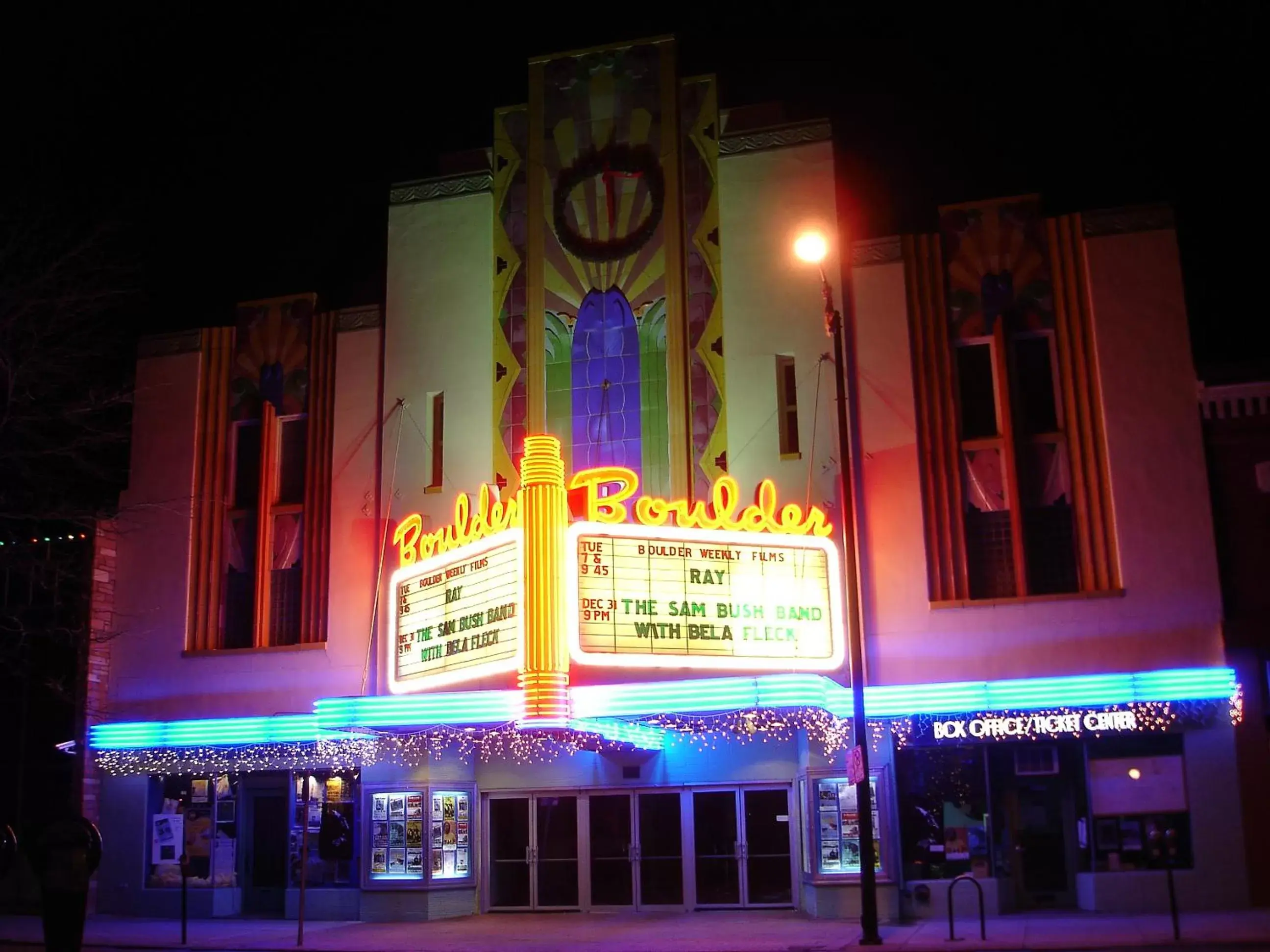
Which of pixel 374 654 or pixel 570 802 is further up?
pixel 374 654

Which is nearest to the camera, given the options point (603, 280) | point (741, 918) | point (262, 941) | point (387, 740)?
point (262, 941)

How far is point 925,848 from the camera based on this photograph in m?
21.0

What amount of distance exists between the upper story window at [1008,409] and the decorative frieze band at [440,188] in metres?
8.01

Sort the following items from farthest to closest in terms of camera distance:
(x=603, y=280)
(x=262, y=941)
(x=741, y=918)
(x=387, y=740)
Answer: (x=603, y=280) → (x=387, y=740) → (x=741, y=918) → (x=262, y=941)

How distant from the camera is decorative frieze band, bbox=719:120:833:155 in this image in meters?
23.9

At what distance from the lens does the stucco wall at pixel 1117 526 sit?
20.8m

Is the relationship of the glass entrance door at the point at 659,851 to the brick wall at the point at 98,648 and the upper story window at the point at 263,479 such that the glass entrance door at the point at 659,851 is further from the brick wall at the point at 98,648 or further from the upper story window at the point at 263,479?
the brick wall at the point at 98,648

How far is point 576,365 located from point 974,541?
7621 millimetres

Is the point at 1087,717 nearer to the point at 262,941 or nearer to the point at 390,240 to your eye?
the point at 262,941

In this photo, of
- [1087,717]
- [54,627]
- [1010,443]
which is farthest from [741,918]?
[54,627]

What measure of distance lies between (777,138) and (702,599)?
9.08 meters

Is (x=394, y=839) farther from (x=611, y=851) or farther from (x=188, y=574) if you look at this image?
(x=188, y=574)

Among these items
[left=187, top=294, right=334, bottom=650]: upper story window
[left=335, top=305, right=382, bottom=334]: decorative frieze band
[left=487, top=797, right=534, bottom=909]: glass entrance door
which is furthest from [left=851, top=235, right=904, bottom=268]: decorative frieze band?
[left=487, top=797, right=534, bottom=909]: glass entrance door

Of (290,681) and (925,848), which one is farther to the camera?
(290,681)
